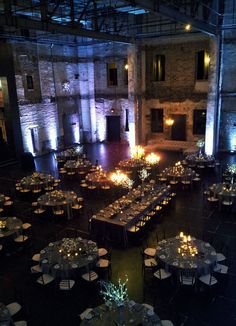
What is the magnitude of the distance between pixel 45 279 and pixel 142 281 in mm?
2429

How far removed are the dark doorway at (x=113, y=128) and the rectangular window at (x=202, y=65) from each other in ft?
23.5

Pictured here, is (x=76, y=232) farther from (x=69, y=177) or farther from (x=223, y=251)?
(x=69, y=177)

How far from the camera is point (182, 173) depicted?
14297 mm

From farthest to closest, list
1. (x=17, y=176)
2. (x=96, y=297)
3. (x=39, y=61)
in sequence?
1. (x=39, y=61)
2. (x=17, y=176)
3. (x=96, y=297)

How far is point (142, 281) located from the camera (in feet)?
26.0

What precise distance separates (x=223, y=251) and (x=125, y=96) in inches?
662

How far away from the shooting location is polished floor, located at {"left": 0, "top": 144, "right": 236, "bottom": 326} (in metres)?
6.88

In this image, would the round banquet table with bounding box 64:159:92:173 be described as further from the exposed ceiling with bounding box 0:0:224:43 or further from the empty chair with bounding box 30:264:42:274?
the empty chair with bounding box 30:264:42:274

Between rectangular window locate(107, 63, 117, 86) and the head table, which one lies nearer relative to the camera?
the head table

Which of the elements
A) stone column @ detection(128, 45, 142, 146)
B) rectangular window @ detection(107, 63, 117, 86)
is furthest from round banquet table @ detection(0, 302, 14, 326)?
rectangular window @ detection(107, 63, 117, 86)

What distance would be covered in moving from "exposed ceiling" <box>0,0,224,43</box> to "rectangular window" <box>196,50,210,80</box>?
183cm

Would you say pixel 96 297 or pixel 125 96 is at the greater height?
pixel 125 96

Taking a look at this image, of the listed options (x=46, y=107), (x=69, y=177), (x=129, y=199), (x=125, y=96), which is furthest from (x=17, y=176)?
(x=125, y=96)

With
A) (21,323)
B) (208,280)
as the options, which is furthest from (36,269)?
(208,280)
